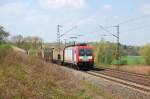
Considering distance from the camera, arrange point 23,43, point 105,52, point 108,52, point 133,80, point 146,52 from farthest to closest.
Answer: point 23,43, point 146,52, point 108,52, point 105,52, point 133,80

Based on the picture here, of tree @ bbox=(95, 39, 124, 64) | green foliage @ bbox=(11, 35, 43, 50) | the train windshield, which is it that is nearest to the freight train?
the train windshield

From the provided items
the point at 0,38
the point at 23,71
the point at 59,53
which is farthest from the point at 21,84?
the point at 59,53

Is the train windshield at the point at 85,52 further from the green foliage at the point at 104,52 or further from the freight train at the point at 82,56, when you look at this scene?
the green foliage at the point at 104,52

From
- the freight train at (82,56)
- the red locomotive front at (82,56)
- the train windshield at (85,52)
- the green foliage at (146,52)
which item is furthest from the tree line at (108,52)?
the train windshield at (85,52)

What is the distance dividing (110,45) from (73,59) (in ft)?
189

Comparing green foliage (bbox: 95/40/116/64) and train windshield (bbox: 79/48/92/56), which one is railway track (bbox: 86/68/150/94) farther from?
green foliage (bbox: 95/40/116/64)

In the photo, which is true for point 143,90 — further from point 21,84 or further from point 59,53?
point 59,53

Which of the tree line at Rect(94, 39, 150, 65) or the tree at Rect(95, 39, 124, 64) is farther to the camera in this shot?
the tree line at Rect(94, 39, 150, 65)

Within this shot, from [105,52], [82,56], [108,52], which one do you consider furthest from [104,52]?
[82,56]

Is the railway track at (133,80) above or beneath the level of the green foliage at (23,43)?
beneath

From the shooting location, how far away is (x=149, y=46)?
10100 cm

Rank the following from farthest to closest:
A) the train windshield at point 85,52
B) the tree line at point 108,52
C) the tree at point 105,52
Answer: the tree line at point 108,52
the tree at point 105,52
the train windshield at point 85,52

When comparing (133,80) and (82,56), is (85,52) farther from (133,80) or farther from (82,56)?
Answer: (133,80)

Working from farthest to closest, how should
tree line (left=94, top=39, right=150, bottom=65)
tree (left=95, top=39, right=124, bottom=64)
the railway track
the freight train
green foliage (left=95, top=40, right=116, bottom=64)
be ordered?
tree line (left=94, top=39, right=150, bottom=65)
green foliage (left=95, top=40, right=116, bottom=64)
tree (left=95, top=39, right=124, bottom=64)
the freight train
the railway track
